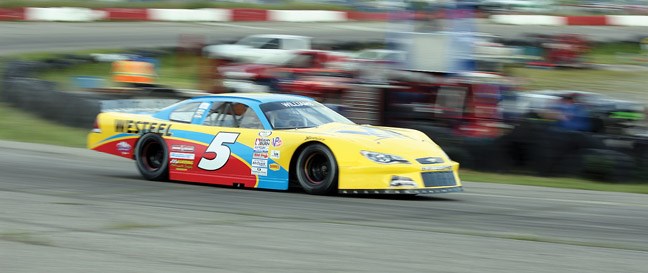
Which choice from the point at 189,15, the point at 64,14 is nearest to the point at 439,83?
the point at 64,14

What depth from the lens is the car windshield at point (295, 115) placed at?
1012 cm

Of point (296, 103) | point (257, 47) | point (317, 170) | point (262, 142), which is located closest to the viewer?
point (317, 170)

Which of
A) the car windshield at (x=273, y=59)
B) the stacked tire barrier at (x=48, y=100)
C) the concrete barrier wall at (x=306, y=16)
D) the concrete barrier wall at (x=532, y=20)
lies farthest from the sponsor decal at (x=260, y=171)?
the concrete barrier wall at (x=532, y=20)

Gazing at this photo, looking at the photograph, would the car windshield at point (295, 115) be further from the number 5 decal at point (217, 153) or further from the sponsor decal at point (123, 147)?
the sponsor decal at point (123, 147)

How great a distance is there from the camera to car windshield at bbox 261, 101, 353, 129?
10.1 meters

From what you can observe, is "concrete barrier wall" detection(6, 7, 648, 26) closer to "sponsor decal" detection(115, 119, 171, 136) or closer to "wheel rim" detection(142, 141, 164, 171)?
"sponsor decal" detection(115, 119, 171, 136)

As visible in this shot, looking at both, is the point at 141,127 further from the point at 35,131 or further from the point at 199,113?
the point at 35,131

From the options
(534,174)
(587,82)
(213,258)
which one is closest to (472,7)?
(534,174)

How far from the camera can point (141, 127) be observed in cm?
1109

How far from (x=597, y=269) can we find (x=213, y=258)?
7.43ft

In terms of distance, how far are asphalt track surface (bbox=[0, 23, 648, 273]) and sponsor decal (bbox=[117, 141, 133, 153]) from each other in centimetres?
39

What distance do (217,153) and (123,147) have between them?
152 cm

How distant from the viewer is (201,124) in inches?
420

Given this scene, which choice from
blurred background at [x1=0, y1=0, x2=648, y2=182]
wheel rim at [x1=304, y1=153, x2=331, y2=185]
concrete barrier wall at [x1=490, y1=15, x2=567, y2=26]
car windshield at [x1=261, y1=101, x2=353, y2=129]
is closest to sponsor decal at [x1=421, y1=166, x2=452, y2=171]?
wheel rim at [x1=304, y1=153, x2=331, y2=185]
